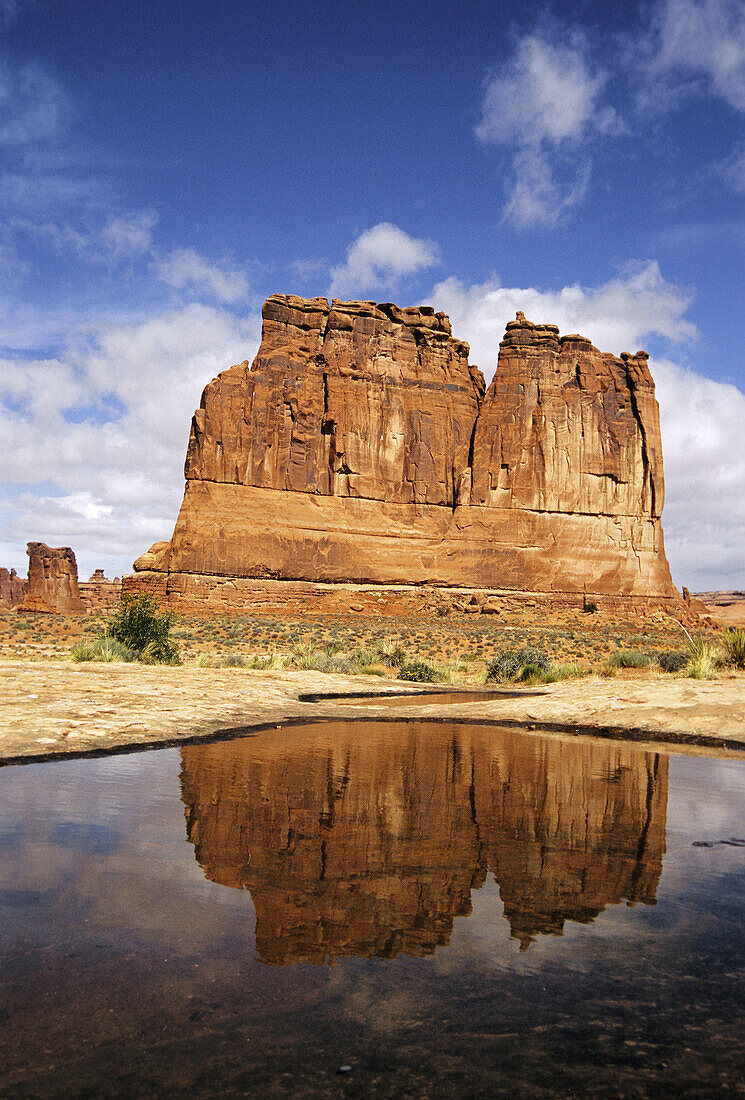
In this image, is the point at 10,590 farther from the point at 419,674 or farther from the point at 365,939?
the point at 365,939

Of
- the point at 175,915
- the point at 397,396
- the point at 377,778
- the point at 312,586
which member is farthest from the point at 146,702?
the point at 397,396

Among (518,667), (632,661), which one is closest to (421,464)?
(632,661)

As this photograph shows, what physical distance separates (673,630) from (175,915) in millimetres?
56488

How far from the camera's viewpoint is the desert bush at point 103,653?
54.5ft

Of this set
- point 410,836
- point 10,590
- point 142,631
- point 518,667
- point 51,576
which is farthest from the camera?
point 10,590

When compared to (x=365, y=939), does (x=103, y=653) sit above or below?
above

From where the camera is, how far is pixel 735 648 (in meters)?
15.3

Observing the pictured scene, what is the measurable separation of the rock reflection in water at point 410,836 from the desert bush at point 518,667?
11110 mm

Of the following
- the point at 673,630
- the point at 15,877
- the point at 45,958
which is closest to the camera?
the point at 45,958

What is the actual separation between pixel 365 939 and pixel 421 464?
6499 cm

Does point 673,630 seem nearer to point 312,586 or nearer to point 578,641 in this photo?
point 578,641

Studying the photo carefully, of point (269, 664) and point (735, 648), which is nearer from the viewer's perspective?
point (735, 648)

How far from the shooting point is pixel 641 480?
69.8 m

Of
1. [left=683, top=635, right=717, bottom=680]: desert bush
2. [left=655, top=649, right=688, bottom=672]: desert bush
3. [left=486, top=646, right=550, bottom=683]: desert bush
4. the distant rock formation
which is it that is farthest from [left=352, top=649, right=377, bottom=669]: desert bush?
the distant rock formation
